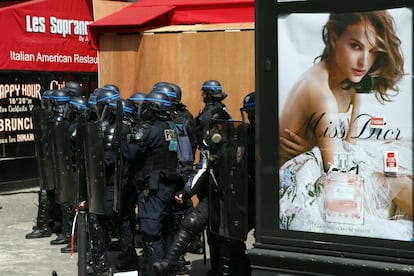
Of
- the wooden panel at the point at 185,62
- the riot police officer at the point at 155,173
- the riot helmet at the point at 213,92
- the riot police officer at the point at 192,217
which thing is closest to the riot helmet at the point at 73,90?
the wooden panel at the point at 185,62

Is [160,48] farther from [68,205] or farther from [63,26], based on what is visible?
[63,26]

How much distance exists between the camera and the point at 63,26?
561 inches

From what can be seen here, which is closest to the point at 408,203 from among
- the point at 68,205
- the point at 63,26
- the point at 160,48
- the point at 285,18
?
the point at 285,18

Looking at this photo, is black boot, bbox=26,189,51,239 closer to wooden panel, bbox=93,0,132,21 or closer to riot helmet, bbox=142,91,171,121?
riot helmet, bbox=142,91,171,121

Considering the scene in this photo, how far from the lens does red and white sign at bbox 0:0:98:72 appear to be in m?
13.1

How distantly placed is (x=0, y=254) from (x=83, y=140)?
2273mm

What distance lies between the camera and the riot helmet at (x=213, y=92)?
A: 352 inches

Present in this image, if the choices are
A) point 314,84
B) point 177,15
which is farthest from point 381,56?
point 177,15

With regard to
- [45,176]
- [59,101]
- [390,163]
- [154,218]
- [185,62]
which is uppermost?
[185,62]

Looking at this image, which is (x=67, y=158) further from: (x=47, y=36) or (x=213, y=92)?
(x=47, y=36)

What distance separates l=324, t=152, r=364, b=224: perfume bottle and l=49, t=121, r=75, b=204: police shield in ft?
15.6

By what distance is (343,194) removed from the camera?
4258mm

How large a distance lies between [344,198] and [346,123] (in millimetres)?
480

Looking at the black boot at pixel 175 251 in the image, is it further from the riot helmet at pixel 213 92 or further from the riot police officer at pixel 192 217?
the riot helmet at pixel 213 92
